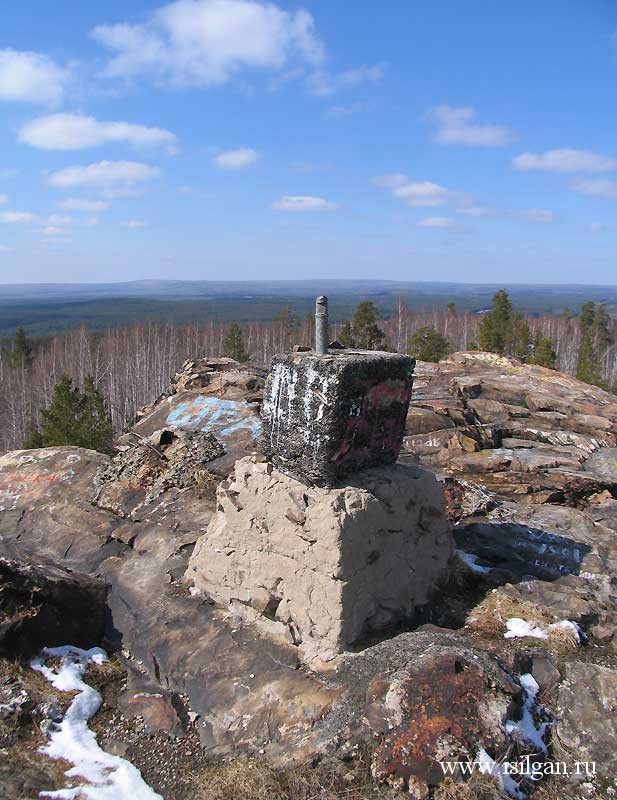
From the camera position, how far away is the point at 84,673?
6.38 metres

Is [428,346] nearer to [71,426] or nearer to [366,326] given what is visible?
[366,326]

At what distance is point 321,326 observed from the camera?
678cm

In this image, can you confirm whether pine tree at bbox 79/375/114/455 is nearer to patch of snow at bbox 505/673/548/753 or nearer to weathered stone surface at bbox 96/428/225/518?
weathered stone surface at bbox 96/428/225/518

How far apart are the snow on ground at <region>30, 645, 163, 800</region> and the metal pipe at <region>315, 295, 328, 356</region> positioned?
4.43 metres

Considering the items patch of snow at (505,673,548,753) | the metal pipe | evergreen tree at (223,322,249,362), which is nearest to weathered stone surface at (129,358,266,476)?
the metal pipe

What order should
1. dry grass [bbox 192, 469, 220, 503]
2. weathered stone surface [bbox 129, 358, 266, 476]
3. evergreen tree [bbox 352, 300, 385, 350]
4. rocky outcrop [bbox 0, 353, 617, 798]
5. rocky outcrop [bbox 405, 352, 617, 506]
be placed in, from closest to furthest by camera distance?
rocky outcrop [bbox 0, 353, 617, 798], dry grass [bbox 192, 469, 220, 503], rocky outcrop [bbox 405, 352, 617, 506], weathered stone surface [bbox 129, 358, 266, 476], evergreen tree [bbox 352, 300, 385, 350]

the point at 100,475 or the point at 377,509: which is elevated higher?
the point at 377,509

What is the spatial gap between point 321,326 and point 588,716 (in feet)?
15.1

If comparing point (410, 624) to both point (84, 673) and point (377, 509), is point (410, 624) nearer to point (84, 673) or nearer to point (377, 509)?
point (377, 509)

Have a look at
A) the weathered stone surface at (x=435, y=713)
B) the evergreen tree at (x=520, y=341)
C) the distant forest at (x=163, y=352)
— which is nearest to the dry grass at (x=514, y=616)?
the weathered stone surface at (x=435, y=713)

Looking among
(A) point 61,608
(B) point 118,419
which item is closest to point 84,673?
(A) point 61,608

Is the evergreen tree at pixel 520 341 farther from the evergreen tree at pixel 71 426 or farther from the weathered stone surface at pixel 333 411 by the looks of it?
the weathered stone surface at pixel 333 411

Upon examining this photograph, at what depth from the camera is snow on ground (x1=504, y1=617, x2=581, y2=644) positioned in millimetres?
6301

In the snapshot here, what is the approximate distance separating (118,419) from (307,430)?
48.5 meters
